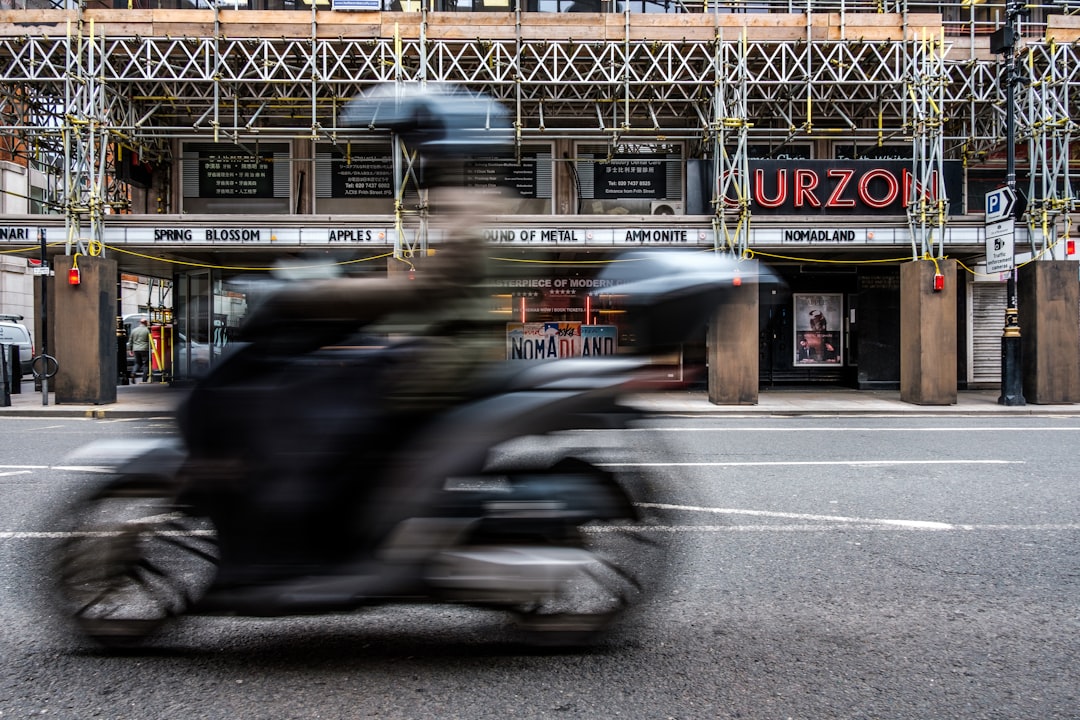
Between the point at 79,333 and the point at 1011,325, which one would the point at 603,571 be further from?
the point at 1011,325

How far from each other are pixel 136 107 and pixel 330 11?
16.4 feet

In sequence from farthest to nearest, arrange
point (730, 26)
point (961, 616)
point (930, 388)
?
point (730, 26), point (930, 388), point (961, 616)

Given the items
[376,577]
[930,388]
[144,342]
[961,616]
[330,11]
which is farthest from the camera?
[144,342]

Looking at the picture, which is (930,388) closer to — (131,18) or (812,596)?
(812,596)

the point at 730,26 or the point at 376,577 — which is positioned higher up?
the point at 730,26

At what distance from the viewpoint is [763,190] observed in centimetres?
1631

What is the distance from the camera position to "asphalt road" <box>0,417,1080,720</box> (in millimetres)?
2557

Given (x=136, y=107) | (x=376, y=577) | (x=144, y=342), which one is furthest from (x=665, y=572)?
(x=144, y=342)

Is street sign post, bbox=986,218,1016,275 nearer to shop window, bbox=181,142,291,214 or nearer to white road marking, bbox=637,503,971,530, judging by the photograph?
white road marking, bbox=637,503,971,530

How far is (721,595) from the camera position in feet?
11.7

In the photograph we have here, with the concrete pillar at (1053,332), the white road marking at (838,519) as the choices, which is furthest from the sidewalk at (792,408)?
the white road marking at (838,519)

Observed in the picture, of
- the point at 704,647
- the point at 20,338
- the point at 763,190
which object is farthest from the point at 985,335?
the point at 20,338

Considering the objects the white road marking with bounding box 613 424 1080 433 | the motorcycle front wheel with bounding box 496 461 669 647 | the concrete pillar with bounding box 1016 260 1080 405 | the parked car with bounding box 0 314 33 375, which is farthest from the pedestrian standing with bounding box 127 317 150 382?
the concrete pillar with bounding box 1016 260 1080 405

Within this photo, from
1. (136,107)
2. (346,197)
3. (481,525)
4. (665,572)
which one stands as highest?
(136,107)
